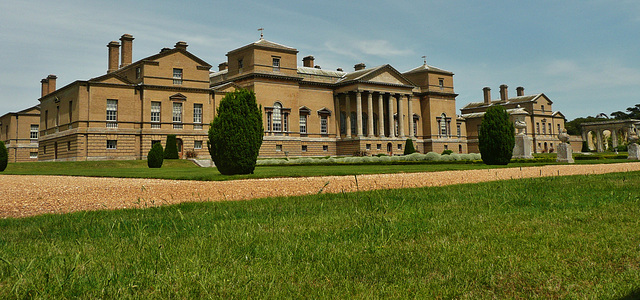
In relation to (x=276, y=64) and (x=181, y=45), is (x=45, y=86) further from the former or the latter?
(x=276, y=64)

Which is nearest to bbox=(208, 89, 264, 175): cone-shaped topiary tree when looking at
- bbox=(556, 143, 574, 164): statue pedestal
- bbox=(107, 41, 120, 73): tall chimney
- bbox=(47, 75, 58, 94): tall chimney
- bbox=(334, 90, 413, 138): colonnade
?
bbox=(556, 143, 574, 164): statue pedestal

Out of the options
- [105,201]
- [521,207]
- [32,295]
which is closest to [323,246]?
[32,295]

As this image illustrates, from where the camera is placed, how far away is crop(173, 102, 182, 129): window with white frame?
1635 inches

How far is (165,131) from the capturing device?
40.7m

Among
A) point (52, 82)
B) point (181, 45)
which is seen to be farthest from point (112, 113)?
point (52, 82)

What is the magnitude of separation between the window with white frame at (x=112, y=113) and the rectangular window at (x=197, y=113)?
7.24 meters

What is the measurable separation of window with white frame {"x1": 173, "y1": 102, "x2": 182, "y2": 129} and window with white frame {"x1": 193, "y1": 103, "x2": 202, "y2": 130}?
141cm

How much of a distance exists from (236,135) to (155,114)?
27409mm

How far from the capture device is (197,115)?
1690 inches

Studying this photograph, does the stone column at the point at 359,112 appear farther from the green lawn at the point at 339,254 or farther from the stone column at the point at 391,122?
the green lawn at the point at 339,254

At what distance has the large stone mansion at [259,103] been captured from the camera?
127ft

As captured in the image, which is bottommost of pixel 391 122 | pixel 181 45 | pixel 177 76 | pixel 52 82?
pixel 391 122

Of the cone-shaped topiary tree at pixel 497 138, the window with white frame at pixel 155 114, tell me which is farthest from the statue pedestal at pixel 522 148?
the window with white frame at pixel 155 114

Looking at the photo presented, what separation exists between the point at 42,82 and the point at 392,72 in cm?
4534
